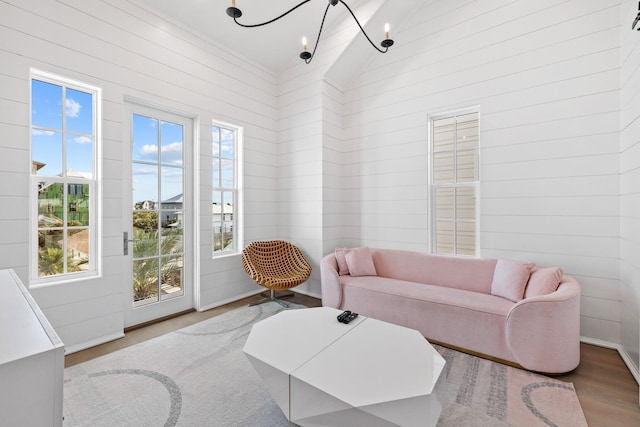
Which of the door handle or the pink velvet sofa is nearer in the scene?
the pink velvet sofa

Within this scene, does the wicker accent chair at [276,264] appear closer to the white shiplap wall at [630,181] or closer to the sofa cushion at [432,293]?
the sofa cushion at [432,293]

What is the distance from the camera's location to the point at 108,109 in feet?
9.18

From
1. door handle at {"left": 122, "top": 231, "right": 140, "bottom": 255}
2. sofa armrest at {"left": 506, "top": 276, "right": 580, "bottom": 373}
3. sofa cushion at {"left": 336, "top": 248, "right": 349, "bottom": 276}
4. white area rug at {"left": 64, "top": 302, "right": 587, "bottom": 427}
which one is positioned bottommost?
white area rug at {"left": 64, "top": 302, "right": 587, "bottom": 427}

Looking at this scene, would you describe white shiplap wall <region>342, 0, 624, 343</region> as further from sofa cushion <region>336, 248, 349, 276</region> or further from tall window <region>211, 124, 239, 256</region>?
tall window <region>211, 124, 239, 256</region>

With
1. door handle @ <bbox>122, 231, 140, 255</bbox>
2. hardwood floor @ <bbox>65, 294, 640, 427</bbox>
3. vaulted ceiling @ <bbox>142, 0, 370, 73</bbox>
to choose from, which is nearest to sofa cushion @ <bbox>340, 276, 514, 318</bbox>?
hardwood floor @ <bbox>65, 294, 640, 427</bbox>

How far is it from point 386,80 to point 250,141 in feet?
6.72

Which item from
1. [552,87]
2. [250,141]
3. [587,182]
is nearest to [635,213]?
[587,182]

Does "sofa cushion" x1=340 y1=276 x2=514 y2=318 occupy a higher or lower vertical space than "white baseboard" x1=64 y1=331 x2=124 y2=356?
higher

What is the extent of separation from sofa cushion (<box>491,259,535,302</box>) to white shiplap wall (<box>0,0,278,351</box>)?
9.85ft

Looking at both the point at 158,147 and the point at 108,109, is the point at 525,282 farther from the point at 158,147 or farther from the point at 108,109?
the point at 108,109

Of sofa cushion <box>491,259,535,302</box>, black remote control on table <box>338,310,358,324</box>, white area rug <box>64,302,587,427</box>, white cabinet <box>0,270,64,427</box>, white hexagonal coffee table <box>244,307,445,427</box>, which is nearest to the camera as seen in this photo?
white cabinet <box>0,270,64,427</box>

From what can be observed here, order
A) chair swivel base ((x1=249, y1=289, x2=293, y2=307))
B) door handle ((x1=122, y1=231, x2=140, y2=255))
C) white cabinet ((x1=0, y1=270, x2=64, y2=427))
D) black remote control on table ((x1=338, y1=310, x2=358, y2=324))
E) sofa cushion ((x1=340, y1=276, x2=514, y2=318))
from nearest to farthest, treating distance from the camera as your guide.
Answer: white cabinet ((x1=0, y1=270, x2=64, y2=427)), black remote control on table ((x1=338, y1=310, x2=358, y2=324)), sofa cushion ((x1=340, y1=276, x2=514, y2=318)), door handle ((x1=122, y1=231, x2=140, y2=255)), chair swivel base ((x1=249, y1=289, x2=293, y2=307))

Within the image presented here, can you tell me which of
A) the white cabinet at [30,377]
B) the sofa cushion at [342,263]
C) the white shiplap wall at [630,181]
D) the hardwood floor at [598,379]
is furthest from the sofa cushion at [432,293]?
the white cabinet at [30,377]

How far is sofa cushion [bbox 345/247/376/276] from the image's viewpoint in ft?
11.5
